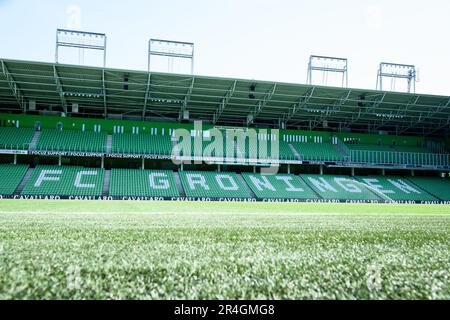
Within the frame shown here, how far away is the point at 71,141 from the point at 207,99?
42.8 ft

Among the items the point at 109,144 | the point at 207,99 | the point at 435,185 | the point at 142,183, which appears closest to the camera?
the point at 142,183

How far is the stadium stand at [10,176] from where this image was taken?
30.0 meters

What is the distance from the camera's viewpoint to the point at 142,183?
34.2m

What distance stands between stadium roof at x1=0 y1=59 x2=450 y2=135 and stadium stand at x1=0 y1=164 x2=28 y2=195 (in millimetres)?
6132

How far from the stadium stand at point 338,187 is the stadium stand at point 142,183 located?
13357 mm

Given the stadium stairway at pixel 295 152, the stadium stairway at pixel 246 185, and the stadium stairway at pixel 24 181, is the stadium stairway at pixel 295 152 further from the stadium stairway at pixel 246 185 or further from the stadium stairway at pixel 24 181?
the stadium stairway at pixel 24 181

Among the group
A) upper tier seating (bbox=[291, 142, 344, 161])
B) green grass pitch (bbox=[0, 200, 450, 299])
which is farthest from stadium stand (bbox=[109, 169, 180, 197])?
green grass pitch (bbox=[0, 200, 450, 299])

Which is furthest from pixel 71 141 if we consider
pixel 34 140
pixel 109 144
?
pixel 109 144

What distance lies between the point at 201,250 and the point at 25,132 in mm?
37678

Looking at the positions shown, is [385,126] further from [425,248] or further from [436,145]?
[425,248]

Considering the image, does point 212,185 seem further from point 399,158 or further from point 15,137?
point 399,158

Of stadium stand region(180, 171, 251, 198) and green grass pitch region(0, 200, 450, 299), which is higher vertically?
green grass pitch region(0, 200, 450, 299)

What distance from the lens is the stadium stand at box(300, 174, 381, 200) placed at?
36.4 metres

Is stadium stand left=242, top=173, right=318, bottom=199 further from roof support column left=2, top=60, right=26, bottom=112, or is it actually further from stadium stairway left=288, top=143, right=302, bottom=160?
roof support column left=2, top=60, right=26, bottom=112
